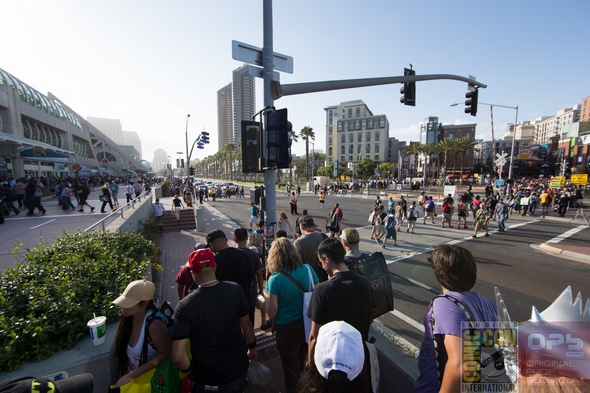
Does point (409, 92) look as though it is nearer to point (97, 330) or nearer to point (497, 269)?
point (497, 269)

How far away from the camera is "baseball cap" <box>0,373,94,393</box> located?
1.29m

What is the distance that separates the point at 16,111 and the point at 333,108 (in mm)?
85766

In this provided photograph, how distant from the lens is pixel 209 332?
2.23m

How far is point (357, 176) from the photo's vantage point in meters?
73.4

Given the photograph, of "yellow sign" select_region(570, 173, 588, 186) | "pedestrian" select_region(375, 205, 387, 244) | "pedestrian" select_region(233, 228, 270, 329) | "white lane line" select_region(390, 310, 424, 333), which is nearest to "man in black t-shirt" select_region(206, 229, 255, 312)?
"pedestrian" select_region(233, 228, 270, 329)

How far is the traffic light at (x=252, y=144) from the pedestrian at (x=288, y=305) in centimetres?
275

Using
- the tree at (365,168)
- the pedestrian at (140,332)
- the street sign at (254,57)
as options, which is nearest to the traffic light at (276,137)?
the street sign at (254,57)

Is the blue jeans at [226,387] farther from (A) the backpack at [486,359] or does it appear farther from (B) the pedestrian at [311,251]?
(B) the pedestrian at [311,251]

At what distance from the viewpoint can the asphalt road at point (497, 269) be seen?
214 inches

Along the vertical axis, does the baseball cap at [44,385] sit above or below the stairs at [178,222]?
above

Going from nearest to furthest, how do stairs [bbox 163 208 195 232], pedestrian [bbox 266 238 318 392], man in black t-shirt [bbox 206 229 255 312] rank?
pedestrian [bbox 266 238 318 392] < man in black t-shirt [bbox 206 229 255 312] < stairs [bbox 163 208 195 232]

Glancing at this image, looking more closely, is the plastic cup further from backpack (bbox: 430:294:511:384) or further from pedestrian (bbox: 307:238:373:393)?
backpack (bbox: 430:294:511:384)

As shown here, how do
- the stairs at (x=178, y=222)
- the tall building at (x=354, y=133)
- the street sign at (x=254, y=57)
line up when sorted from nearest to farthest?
the street sign at (x=254, y=57)
the stairs at (x=178, y=222)
the tall building at (x=354, y=133)

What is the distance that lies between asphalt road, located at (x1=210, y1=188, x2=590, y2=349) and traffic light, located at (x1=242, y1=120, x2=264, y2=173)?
3.54 metres
